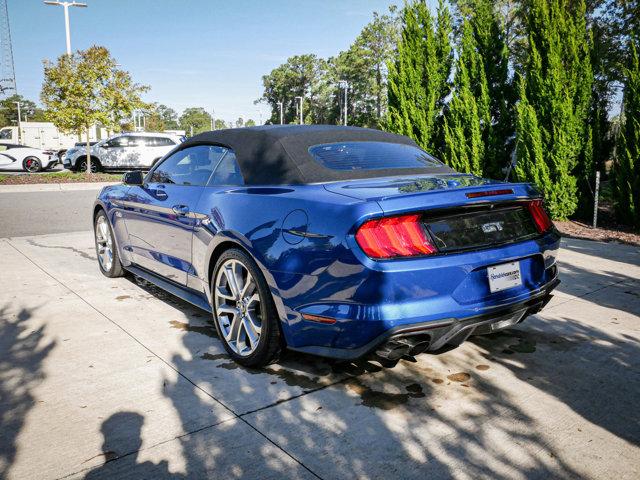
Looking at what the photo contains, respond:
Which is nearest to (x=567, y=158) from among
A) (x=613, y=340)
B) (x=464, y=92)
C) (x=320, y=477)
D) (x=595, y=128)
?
(x=595, y=128)

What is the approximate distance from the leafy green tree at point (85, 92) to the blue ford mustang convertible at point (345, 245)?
1766cm

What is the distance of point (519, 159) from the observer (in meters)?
9.76

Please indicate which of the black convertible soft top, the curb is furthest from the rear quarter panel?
the curb

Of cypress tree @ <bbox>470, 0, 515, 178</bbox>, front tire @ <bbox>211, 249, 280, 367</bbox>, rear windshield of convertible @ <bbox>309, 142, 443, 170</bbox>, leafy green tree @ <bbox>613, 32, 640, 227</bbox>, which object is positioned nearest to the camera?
front tire @ <bbox>211, 249, 280, 367</bbox>

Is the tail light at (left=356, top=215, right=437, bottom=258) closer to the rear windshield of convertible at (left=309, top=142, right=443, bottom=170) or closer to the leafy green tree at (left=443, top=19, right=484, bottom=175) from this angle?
the rear windshield of convertible at (left=309, top=142, right=443, bottom=170)

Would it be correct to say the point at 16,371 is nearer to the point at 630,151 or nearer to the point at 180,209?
the point at 180,209

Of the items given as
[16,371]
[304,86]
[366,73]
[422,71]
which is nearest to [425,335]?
[16,371]

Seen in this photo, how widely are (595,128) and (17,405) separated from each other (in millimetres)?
9741

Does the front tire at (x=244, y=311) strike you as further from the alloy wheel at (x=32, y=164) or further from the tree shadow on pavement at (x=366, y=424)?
the alloy wheel at (x=32, y=164)

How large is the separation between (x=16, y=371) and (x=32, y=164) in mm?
25362

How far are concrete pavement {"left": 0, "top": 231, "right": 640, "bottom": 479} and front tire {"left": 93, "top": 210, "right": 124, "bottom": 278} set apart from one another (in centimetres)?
112

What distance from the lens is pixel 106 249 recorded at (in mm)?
5672

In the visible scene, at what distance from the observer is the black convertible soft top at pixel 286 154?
10.8ft

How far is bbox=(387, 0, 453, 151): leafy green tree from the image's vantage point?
11.9 meters
